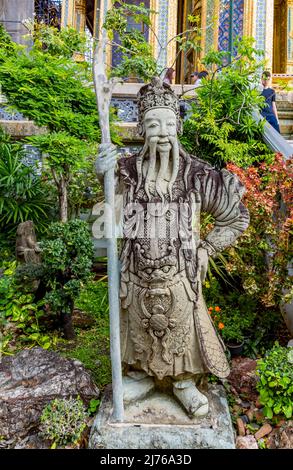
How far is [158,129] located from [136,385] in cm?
167

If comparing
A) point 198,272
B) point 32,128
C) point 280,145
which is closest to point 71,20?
point 32,128

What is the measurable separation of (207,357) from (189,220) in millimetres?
881

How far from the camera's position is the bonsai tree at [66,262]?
3447 millimetres

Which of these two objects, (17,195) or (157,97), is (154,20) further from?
(157,97)

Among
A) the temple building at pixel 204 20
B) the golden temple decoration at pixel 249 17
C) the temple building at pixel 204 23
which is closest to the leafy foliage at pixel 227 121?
the temple building at pixel 204 23

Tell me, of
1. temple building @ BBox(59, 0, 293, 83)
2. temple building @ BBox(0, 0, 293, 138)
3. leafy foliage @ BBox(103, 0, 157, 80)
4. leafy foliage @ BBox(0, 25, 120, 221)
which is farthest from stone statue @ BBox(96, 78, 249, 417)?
temple building @ BBox(59, 0, 293, 83)

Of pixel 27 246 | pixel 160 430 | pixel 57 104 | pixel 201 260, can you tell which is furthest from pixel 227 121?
pixel 160 430

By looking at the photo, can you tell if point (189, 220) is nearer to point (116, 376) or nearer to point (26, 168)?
point (116, 376)

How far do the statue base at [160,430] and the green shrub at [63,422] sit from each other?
13 centimetres

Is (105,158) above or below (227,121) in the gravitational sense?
below

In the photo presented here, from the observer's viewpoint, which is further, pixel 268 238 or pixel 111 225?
pixel 268 238

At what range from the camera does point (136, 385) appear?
257cm

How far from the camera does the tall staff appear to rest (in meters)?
2.27
